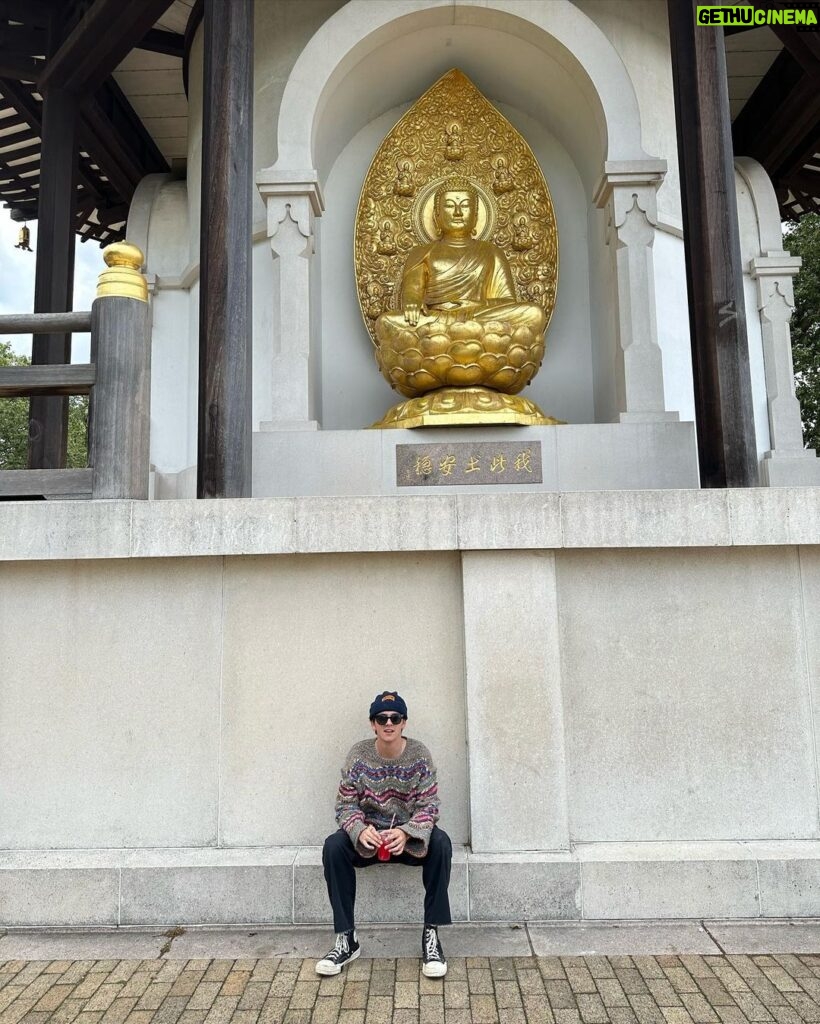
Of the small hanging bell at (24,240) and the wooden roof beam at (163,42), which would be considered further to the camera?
the small hanging bell at (24,240)

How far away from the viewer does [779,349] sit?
27.7 ft

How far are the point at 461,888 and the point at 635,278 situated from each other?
4720mm

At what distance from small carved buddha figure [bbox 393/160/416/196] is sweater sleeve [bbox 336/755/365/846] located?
5589 mm

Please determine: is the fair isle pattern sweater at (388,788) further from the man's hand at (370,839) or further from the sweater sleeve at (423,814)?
the man's hand at (370,839)

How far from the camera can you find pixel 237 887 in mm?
3682

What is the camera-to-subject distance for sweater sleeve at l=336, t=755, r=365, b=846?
3346mm

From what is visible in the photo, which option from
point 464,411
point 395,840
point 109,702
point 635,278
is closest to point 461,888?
point 395,840

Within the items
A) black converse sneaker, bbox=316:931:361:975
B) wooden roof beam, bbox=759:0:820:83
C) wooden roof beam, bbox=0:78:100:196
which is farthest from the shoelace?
wooden roof beam, bbox=0:78:100:196

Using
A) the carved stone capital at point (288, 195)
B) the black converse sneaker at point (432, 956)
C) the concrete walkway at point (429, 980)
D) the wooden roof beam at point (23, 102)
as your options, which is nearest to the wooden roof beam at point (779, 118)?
the carved stone capital at point (288, 195)

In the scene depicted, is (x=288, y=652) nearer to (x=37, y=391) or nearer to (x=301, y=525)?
(x=301, y=525)

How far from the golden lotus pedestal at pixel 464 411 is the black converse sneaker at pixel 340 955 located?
3.72 metres

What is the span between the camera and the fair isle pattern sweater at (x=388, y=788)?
3438 millimetres

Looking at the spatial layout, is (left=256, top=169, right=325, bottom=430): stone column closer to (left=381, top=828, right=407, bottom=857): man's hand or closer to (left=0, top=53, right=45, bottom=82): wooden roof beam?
(left=381, top=828, right=407, bottom=857): man's hand

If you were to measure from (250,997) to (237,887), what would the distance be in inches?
26.9
